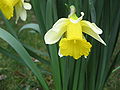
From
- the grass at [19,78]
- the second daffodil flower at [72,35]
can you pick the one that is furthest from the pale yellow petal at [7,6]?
the grass at [19,78]

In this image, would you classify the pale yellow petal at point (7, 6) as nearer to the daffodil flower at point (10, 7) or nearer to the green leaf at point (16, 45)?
the daffodil flower at point (10, 7)

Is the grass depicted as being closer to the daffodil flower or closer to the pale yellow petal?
the daffodil flower

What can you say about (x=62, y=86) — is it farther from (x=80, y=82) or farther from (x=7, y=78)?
(x=7, y=78)

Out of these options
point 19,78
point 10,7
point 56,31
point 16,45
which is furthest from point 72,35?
point 19,78

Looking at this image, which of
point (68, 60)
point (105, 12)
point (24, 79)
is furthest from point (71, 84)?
point (24, 79)

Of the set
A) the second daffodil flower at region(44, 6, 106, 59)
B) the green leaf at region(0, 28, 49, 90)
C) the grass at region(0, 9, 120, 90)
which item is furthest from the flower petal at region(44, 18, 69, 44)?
the grass at region(0, 9, 120, 90)

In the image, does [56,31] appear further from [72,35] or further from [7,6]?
[7,6]

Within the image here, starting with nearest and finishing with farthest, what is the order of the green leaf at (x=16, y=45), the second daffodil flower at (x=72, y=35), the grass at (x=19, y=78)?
the second daffodil flower at (x=72, y=35), the green leaf at (x=16, y=45), the grass at (x=19, y=78)

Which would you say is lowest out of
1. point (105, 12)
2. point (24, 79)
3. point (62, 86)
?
point (24, 79)
